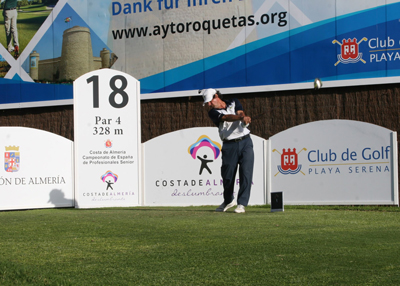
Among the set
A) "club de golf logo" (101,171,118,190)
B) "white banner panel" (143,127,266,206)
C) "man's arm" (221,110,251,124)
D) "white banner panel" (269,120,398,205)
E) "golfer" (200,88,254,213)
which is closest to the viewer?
"man's arm" (221,110,251,124)

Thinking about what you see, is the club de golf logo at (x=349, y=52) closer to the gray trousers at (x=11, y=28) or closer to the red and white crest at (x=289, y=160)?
the red and white crest at (x=289, y=160)

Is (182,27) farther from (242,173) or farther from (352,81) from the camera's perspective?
(242,173)

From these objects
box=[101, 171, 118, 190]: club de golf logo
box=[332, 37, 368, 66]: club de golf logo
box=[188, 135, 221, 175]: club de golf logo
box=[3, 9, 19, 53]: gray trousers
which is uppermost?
box=[3, 9, 19, 53]: gray trousers

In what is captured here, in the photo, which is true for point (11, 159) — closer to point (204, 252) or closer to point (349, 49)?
point (349, 49)

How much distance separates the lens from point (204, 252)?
3.64 metres

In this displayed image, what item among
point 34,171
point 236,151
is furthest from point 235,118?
point 34,171

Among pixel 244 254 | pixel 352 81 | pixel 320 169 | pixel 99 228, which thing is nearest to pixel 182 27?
pixel 352 81

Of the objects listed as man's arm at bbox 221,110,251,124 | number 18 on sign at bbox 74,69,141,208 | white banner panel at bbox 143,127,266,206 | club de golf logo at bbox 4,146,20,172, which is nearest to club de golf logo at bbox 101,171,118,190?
number 18 on sign at bbox 74,69,141,208

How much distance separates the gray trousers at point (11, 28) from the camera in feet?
49.4

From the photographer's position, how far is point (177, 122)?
13.2 meters

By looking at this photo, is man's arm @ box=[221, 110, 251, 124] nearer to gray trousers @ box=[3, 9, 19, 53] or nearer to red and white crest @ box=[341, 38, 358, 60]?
red and white crest @ box=[341, 38, 358, 60]

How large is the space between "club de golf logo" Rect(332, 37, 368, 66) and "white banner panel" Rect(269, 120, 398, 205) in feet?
8.23

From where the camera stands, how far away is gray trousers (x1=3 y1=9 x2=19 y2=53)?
15.1 metres

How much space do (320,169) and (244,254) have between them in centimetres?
669
